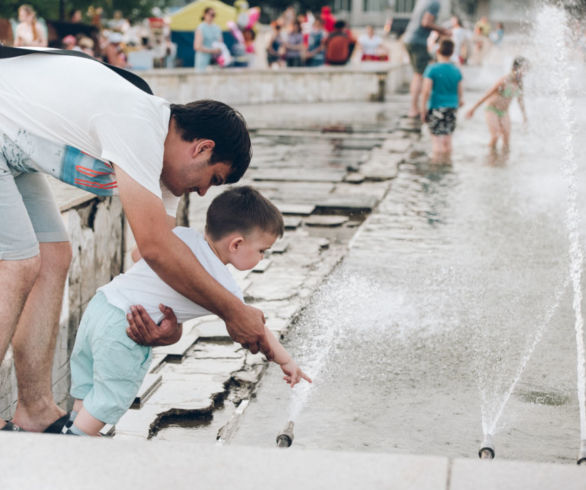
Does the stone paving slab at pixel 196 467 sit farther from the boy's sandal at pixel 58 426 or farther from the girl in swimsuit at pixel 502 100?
the girl in swimsuit at pixel 502 100

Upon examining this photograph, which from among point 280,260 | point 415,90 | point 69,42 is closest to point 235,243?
point 280,260

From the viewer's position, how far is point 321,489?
197cm

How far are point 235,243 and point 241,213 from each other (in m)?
0.09

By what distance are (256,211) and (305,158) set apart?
24.6 ft

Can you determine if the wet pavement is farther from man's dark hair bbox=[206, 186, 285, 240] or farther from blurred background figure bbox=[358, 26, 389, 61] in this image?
blurred background figure bbox=[358, 26, 389, 61]

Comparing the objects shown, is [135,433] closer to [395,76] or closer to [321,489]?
[321,489]

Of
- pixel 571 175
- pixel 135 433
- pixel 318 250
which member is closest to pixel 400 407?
pixel 135 433

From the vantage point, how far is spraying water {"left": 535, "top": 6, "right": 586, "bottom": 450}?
13.8 ft

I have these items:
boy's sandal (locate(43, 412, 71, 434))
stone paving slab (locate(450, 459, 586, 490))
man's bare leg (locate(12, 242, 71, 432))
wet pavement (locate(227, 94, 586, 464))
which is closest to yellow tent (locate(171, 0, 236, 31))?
wet pavement (locate(227, 94, 586, 464))

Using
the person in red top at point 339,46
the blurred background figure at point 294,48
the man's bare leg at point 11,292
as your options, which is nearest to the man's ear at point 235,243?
the man's bare leg at point 11,292

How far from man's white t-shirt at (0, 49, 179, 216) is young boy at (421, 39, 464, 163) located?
7688 millimetres

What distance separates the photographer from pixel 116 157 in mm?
2428

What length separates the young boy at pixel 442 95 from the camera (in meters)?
10.0

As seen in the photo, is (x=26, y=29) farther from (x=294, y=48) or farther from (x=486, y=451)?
(x=486, y=451)
